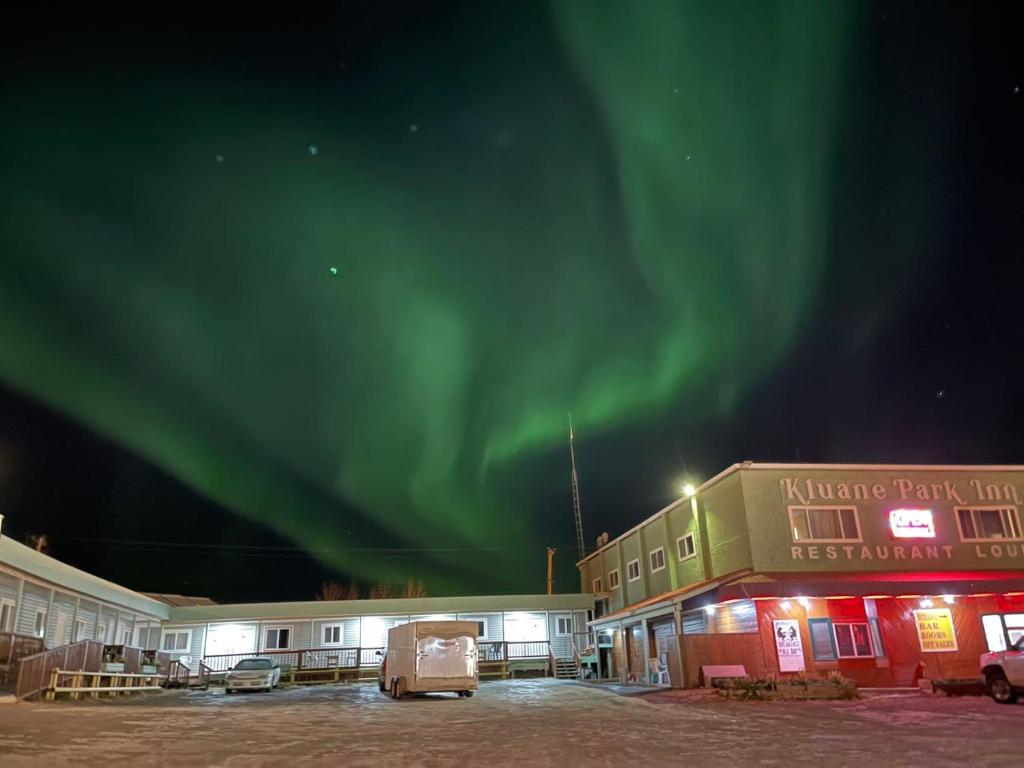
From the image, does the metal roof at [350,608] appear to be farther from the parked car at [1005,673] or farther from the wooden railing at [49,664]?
the parked car at [1005,673]

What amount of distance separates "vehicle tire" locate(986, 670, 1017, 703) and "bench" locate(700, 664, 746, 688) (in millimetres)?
6963

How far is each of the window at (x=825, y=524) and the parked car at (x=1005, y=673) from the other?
26.2 ft

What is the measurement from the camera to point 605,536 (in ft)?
151

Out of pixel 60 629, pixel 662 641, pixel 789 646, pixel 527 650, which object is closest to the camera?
pixel 789 646

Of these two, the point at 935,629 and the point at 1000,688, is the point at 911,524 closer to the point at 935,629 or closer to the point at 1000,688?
the point at 935,629

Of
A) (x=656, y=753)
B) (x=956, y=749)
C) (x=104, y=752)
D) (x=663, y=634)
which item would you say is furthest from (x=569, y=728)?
Result: (x=663, y=634)

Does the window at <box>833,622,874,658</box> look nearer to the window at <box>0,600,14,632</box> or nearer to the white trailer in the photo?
the white trailer

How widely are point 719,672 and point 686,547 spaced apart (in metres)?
8.71

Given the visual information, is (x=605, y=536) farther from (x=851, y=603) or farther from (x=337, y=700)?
(x=337, y=700)

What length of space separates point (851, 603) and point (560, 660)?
62.6 ft

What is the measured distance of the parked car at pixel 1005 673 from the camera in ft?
55.2

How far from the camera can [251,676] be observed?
29.6m

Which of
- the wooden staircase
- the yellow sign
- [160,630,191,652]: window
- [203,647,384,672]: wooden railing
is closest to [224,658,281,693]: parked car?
[203,647,384,672]: wooden railing

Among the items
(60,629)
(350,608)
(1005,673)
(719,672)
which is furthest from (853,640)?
(60,629)
